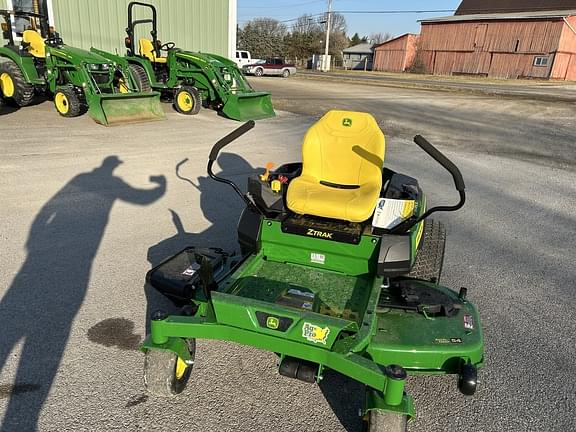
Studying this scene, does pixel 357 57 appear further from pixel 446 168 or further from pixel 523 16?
pixel 446 168

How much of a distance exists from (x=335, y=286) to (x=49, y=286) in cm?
210

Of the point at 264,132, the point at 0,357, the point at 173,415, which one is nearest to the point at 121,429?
the point at 173,415

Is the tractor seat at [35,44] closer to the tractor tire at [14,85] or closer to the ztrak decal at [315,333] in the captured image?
the tractor tire at [14,85]

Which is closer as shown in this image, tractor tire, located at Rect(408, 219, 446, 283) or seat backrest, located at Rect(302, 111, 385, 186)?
tractor tire, located at Rect(408, 219, 446, 283)

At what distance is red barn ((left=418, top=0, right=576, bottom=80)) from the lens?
37469 millimetres

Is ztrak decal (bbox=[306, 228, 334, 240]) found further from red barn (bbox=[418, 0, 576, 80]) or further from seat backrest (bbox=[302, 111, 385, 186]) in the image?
red barn (bbox=[418, 0, 576, 80])

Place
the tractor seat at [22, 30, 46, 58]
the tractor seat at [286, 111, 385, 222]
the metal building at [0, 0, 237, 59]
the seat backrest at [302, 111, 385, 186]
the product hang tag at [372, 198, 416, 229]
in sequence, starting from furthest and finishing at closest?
the metal building at [0, 0, 237, 59] → the tractor seat at [22, 30, 46, 58] → the seat backrest at [302, 111, 385, 186] → the tractor seat at [286, 111, 385, 222] → the product hang tag at [372, 198, 416, 229]

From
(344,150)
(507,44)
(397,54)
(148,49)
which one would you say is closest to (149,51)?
(148,49)

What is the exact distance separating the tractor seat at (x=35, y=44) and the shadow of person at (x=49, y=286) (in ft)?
20.1

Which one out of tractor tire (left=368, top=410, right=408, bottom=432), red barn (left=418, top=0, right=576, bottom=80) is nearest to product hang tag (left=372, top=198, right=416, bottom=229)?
tractor tire (left=368, top=410, right=408, bottom=432)

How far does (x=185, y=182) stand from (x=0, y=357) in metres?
A: 3.68

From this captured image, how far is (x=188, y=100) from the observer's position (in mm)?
11453

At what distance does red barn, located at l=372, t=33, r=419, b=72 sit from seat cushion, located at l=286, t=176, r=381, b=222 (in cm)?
4842

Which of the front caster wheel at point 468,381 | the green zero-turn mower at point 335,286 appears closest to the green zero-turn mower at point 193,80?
the green zero-turn mower at point 335,286
